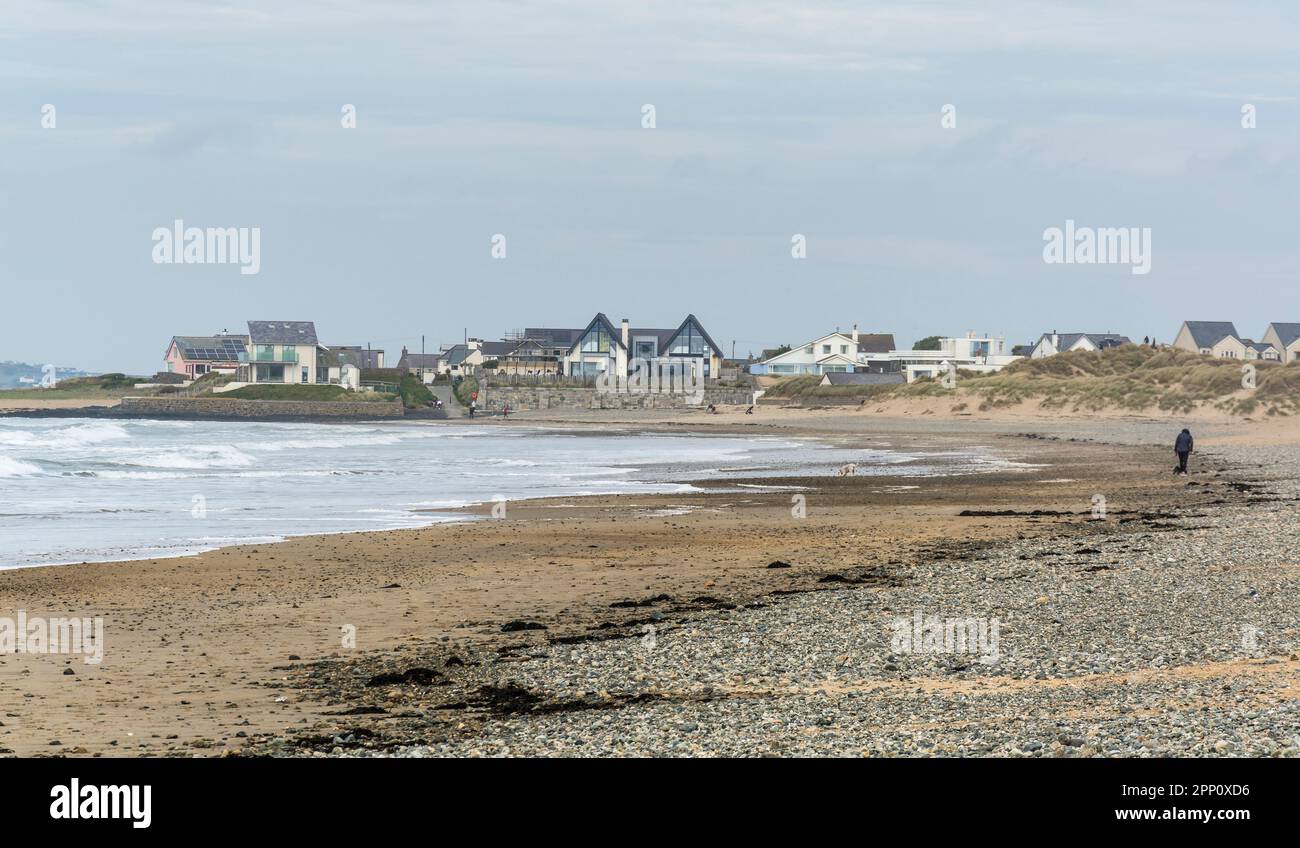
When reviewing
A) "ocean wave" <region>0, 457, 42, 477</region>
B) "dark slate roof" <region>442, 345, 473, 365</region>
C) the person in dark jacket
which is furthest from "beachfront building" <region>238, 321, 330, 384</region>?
the person in dark jacket

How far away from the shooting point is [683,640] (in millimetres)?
12602

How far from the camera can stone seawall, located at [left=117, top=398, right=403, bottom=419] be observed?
105 m

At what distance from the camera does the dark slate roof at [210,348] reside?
5433 inches

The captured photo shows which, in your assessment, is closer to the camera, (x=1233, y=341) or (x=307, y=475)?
(x=307, y=475)

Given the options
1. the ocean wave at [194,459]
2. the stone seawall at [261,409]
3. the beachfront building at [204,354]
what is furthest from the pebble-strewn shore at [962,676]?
the beachfront building at [204,354]

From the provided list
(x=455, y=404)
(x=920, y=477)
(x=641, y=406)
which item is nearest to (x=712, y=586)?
(x=920, y=477)

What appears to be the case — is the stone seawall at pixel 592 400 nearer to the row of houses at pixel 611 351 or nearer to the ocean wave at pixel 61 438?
the row of houses at pixel 611 351

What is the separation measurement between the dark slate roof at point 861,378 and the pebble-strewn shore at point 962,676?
93700 mm

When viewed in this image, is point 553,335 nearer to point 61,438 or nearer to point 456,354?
point 456,354

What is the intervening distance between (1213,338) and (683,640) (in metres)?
124

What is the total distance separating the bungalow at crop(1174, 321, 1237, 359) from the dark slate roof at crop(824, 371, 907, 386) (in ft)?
90.5
